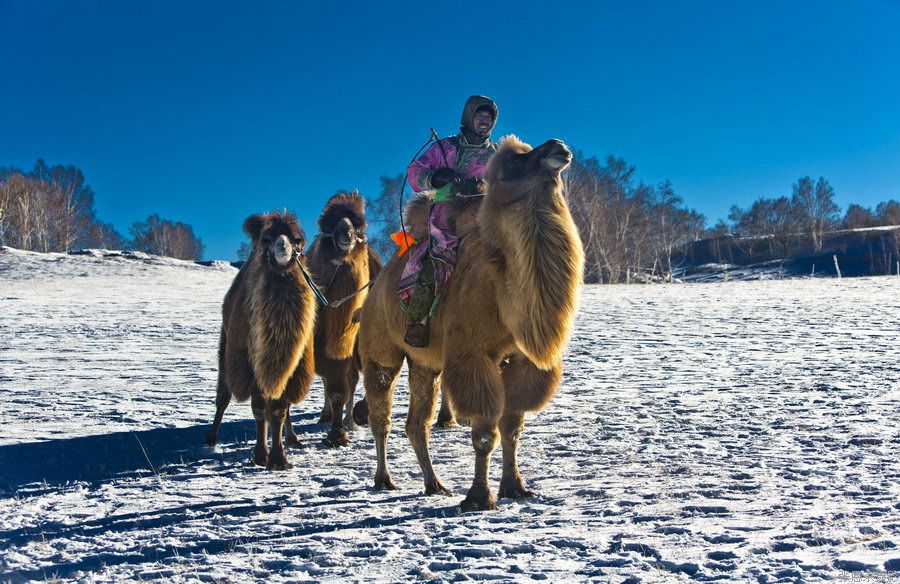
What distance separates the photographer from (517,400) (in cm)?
454

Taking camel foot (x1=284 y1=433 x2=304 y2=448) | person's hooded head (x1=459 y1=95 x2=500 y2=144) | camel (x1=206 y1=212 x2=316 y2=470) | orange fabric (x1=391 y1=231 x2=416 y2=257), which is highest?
person's hooded head (x1=459 y1=95 x2=500 y2=144)

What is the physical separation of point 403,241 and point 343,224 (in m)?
1.85

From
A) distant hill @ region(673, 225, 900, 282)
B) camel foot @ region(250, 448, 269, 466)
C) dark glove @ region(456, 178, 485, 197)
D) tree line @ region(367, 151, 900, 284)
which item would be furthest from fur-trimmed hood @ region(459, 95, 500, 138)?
distant hill @ region(673, 225, 900, 282)

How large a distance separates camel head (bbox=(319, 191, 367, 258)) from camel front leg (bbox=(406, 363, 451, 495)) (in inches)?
99.3

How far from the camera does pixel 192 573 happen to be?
3.33 m

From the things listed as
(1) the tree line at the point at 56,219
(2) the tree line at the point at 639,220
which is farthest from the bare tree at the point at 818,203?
(1) the tree line at the point at 56,219

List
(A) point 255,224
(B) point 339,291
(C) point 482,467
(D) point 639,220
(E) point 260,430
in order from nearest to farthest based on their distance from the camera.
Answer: (C) point 482,467 < (E) point 260,430 < (A) point 255,224 < (B) point 339,291 < (D) point 639,220

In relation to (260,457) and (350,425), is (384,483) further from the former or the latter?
(350,425)

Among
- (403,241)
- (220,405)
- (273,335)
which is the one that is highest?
(403,241)

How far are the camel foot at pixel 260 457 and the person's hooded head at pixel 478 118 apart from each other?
120 inches

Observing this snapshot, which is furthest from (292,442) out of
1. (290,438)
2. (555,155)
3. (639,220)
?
(639,220)

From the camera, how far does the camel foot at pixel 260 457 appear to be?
6104 millimetres

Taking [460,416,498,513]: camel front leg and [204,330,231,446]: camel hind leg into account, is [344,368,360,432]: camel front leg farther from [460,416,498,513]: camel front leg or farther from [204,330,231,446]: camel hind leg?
[460,416,498,513]: camel front leg

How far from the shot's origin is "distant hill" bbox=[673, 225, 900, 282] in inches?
1751
